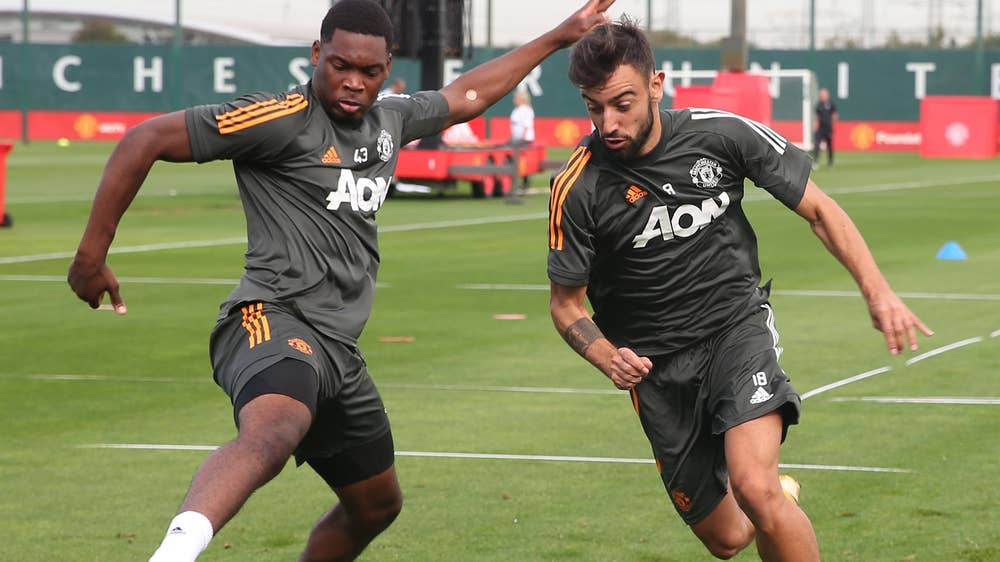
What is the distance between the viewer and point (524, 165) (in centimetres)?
3316

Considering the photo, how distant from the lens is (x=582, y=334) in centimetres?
631

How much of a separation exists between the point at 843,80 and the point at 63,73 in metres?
24.2

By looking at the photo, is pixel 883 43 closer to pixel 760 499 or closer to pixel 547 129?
pixel 547 129

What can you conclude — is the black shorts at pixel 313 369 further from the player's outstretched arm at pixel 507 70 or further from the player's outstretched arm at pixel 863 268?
the player's outstretched arm at pixel 863 268

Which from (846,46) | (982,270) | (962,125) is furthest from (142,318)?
(846,46)

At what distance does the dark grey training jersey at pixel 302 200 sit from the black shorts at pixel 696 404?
1118 mm

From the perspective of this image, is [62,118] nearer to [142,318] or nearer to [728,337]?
[142,318]

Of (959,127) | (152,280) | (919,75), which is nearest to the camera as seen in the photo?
(152,280)

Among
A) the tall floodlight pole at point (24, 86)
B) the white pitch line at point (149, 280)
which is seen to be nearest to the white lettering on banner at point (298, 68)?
the tall floodlight pole at point (24, 86)

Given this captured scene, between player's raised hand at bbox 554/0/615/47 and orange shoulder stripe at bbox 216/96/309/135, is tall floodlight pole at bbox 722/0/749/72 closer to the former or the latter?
player's raised hand at bbox 554/0/615/47

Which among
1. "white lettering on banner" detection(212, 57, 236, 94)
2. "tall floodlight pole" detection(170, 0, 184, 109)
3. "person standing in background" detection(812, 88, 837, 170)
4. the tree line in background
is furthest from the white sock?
"white lettering on banner" detection(212, 57, 236, 94)

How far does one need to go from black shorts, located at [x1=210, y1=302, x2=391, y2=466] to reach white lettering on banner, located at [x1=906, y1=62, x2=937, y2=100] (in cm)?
5004

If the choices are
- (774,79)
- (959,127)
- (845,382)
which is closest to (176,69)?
(774,79)

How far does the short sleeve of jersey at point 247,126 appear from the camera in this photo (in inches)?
233
